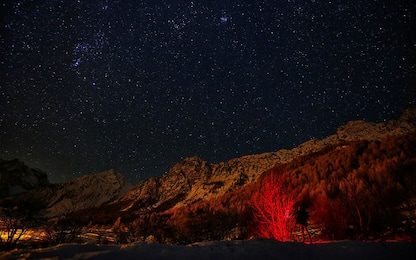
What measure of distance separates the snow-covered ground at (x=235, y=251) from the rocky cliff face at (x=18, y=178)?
648ft

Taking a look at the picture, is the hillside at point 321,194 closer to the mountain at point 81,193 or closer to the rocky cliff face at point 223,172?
the rocky cliff face at point 223,172

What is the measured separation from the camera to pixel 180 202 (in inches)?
2308

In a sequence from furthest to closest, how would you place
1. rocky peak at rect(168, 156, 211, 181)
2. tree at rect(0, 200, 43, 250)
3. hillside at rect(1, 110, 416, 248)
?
rocky peak at rect(168, 156, 211, 181), hillside at rect(1, 110, 416, 248), tree at rect(0, 200, 43, 250)

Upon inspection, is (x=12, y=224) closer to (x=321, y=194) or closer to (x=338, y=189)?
(x=321, y=194)

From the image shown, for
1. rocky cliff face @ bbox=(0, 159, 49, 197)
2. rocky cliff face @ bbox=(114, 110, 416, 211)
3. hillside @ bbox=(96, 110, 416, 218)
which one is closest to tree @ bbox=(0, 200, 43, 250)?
rocky cliff face @ bbox=(114, 110, 416, 211)

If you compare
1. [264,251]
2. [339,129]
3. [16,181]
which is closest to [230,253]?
[264,251]

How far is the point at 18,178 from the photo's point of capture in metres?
171

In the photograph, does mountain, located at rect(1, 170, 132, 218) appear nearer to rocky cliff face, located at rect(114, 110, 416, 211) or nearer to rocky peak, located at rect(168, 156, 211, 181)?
rocky peak, located at rect(168, 156, 211, 181)

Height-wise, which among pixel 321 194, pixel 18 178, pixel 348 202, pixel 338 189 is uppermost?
pixel 18 178

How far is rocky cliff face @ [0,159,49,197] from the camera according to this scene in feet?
523

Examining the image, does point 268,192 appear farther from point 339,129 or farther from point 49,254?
point 339,129

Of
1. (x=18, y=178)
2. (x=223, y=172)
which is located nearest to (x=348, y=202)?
(x=223, y=172)

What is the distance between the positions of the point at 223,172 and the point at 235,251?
212ft

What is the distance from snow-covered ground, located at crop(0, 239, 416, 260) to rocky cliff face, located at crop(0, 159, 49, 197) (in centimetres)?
19755
